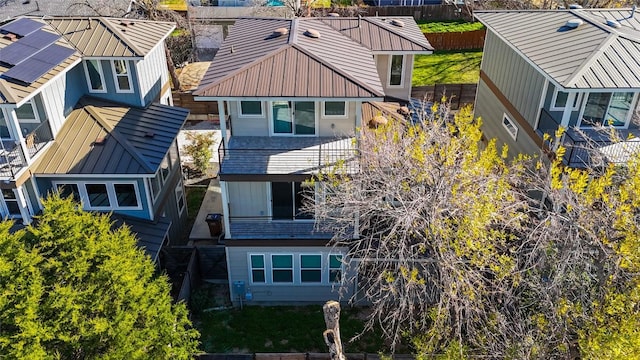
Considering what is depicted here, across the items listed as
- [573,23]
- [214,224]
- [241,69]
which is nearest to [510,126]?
[573,23]

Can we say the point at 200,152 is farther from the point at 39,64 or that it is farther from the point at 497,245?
the point at 497,245

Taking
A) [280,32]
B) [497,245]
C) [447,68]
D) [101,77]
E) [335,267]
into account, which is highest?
[280,32]

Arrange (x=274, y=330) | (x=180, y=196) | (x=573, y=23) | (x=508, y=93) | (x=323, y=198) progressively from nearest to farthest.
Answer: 1. (x=323, y=198)
2. (x=274, y=330)
3. (x=573, y=23)
4. (x=508, y=93)
5. (x=180, y=196)

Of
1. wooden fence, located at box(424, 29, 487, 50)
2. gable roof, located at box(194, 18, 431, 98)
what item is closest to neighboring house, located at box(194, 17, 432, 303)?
gable roof, located at box(194, 18, 431, 98)

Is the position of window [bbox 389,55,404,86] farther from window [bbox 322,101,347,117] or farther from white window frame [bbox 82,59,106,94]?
white window frame [bbox 82,59,106,94]

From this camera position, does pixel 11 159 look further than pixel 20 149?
Yes

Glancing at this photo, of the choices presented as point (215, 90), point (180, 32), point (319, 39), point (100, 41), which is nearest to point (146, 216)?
point (215, 90)
